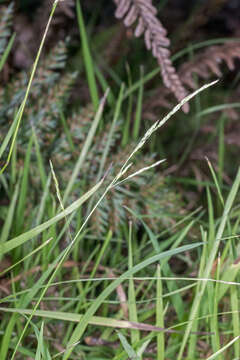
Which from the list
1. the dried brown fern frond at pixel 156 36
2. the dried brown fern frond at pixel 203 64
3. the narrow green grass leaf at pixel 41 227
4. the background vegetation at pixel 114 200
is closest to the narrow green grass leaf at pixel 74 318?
the background vegetation at pixel 114 200

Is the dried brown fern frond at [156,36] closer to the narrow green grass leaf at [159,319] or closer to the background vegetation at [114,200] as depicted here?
the background vegetation at [114,200]

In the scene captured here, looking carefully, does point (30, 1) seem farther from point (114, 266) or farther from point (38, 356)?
point (38, 356)

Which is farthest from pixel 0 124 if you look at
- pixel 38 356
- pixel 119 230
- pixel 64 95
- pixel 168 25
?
pixel 168 25

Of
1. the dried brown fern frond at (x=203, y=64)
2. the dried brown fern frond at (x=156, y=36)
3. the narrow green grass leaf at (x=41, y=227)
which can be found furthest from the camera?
the dried brown fern frond at (x=203, y=64)

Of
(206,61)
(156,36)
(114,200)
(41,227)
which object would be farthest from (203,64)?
(41,227)

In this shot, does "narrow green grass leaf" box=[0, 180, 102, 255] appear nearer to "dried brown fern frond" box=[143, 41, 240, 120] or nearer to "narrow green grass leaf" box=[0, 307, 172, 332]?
"narrow green grass leaf" box=[0, 307, 172, 332]

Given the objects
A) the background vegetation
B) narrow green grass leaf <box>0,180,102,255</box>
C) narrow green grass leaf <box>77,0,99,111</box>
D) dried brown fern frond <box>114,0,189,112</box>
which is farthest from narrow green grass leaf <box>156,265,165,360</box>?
narrow green grass leaf <box>77,0,99,111</box>

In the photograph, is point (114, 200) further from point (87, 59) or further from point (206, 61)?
point (206, 61)
